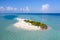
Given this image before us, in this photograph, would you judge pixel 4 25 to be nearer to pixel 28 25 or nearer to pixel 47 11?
pixel 28 25

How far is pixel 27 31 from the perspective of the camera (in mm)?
1276

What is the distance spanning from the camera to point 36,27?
4.14 ft

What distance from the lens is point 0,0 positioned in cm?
133

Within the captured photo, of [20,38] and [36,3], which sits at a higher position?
[36,3]

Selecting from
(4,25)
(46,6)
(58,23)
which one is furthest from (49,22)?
(4,25)

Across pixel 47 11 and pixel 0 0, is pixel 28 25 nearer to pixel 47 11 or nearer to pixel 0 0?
pixel 47 11

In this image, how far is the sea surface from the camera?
4.09 ft

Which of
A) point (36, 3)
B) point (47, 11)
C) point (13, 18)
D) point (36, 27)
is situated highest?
point (36, 3)

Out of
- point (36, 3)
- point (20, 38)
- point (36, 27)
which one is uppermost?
point (36, 3)

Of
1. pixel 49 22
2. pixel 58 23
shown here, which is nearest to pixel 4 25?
pixel 49 22

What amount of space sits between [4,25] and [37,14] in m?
0.49

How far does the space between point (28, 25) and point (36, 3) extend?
0.32 meters

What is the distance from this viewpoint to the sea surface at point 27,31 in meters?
1.25

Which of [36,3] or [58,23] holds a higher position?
[36,3]
